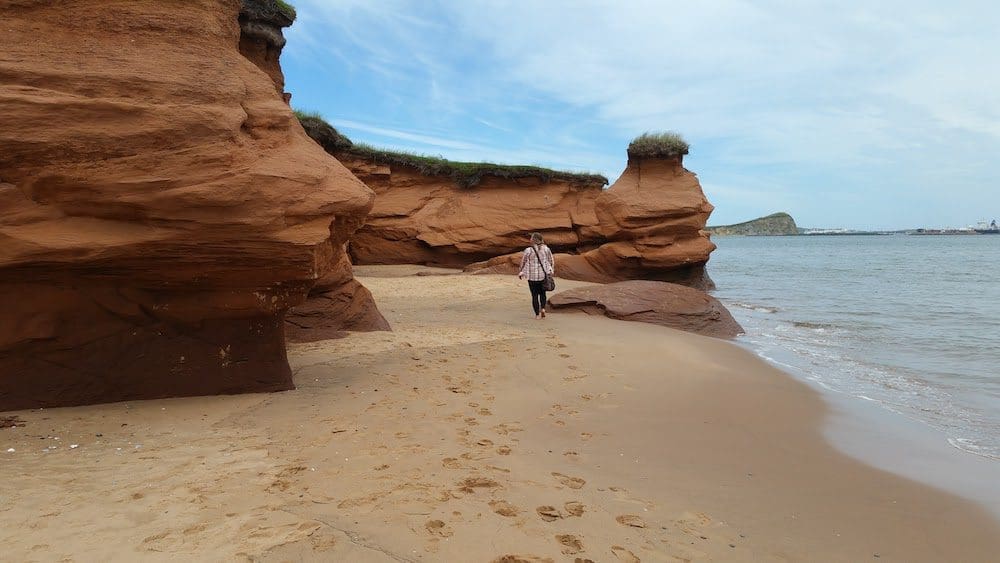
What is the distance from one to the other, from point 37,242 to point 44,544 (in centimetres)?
218

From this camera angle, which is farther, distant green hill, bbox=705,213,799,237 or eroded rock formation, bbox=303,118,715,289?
distant green hill, bbox=705,213,799,237

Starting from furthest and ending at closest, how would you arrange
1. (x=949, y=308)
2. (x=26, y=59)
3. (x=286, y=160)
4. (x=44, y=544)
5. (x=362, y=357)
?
(x=949, y=308) < (x=362, y=357) < (x=286, y=160) < (x=26, y=59) < (x=44, y=544)

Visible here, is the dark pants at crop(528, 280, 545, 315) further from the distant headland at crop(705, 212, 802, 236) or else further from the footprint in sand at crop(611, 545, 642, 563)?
the distant headland at crop(705, 212, 802, 236)

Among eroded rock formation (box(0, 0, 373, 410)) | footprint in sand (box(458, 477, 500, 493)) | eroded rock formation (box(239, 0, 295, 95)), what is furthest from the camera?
eroded rock formation (box(239, 0, 295, 95))

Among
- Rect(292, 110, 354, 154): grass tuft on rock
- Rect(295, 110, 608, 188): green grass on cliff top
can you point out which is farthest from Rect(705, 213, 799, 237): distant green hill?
Rect(292, 110, 354, 154): grass tuft on rock

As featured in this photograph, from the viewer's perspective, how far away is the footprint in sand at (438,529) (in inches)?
109

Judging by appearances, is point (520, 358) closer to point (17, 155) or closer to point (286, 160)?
point (286, 160)

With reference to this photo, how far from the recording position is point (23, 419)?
13.6 ft

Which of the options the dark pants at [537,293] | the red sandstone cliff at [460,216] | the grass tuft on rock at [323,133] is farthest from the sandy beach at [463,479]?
the red sandstone cliff at [460,216]

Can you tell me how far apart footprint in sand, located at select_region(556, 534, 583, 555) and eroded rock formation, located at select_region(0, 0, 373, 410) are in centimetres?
273

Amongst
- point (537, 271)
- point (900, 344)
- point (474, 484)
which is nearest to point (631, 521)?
point (474, 484)

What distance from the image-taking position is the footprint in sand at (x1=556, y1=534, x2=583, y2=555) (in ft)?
8.84

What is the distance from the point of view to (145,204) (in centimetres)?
397

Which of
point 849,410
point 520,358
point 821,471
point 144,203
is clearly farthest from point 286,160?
point 849,410
